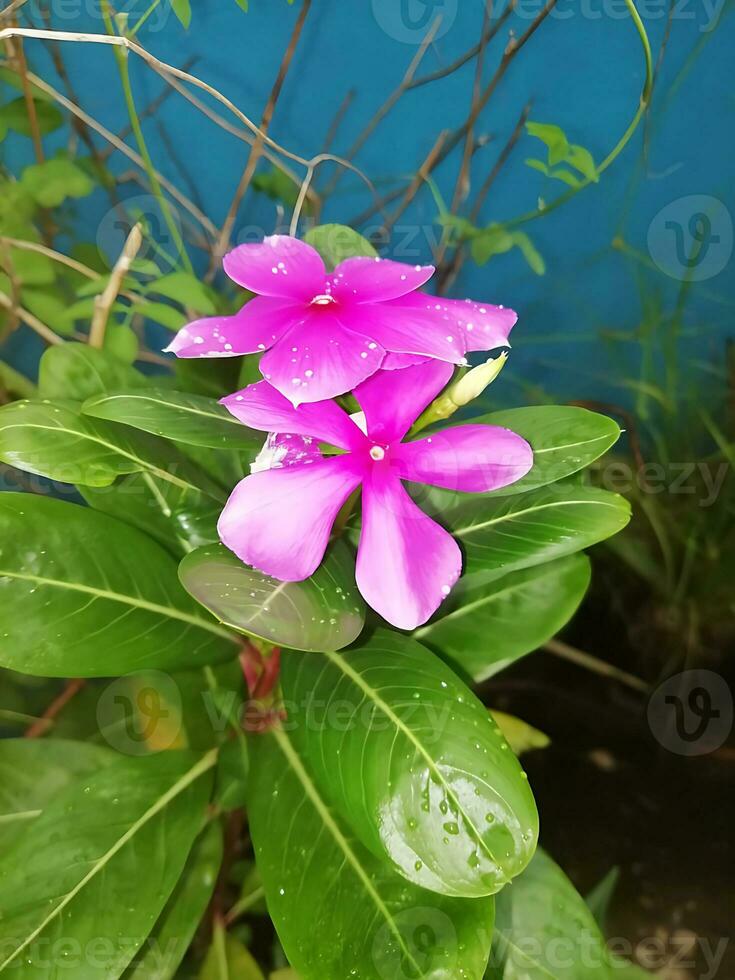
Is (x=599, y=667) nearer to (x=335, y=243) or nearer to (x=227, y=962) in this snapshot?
(x=227, y=962)

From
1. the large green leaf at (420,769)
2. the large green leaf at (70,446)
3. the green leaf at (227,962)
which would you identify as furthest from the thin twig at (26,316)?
the green leaf at (227,962)

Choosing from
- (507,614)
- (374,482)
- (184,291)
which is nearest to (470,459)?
(374,482)

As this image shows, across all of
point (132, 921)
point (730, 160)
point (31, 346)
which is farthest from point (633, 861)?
point (31, 346)

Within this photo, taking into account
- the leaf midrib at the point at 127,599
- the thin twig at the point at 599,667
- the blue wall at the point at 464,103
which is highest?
the blue wall at the point at 464,103

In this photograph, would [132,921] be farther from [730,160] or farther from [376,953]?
[730,160]

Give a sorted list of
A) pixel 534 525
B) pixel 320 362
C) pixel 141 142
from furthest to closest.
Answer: pixel 141 142, pixel 534 525, pixel 320 362

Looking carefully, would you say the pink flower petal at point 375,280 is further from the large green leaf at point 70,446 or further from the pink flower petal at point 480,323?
the large green leaf at point 70,446
